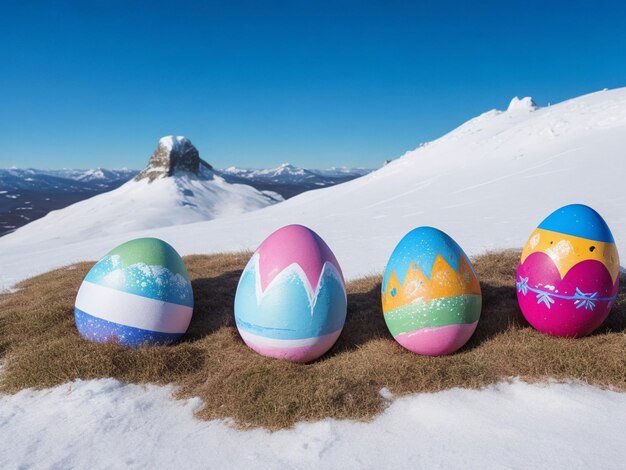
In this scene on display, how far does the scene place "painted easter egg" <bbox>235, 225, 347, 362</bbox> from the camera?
4.44 metres

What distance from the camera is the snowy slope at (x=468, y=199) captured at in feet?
43.2

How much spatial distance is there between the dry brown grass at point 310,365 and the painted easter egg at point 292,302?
0.21 m

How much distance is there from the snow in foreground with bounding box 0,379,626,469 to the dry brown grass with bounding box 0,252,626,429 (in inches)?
6.3

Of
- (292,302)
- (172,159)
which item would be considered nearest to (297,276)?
(292,302)

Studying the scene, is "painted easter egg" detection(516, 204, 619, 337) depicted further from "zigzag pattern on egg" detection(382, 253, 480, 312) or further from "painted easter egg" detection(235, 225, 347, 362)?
"painted easter egg" detection(235, 225, 347, 362)

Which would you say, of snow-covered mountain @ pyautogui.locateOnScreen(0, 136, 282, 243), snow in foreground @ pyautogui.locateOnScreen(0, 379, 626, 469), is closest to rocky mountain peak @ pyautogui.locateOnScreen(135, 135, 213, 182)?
snow-covered mountain @ pyautogui.locateOnScreen(0, 136, 282, 243)

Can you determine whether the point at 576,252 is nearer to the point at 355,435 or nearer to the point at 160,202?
the point at 355,435

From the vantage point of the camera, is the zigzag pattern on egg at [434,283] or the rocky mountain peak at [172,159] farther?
the rocky mountain peak at [172,159]

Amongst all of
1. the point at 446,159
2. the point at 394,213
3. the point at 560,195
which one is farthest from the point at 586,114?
the point at 394,213

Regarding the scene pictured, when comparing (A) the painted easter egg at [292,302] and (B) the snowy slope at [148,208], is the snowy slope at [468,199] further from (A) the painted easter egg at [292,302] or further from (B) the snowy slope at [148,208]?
(B) the snowy slope at [148,208]

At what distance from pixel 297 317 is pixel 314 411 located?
3.62 ft

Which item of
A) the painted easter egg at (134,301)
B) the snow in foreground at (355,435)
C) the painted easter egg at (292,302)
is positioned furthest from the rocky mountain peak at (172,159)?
the snow in foreground at (355,435)

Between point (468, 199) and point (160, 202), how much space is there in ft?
186

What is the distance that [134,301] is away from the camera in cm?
492
